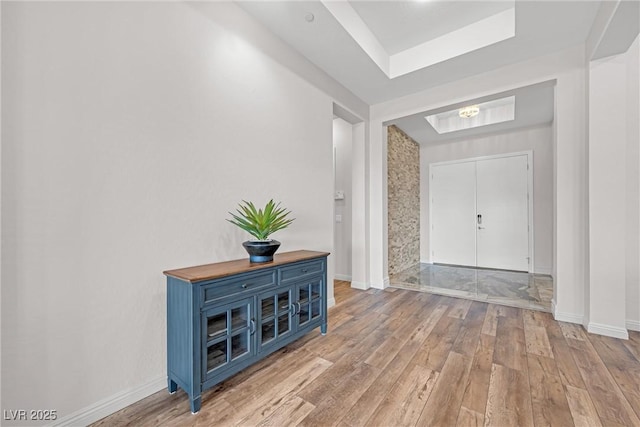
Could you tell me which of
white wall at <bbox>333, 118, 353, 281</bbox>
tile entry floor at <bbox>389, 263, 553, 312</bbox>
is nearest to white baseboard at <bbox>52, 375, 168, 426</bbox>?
white wall at <bbox>333, 118, 353, 281</bbox>

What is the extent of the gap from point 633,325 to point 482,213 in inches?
118

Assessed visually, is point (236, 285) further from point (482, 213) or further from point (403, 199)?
point (482, 213)

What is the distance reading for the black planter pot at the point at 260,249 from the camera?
1869mm

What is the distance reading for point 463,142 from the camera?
5.44 m

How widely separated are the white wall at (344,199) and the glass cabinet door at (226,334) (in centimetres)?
277

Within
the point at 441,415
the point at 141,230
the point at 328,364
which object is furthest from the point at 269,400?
the point at 141,230

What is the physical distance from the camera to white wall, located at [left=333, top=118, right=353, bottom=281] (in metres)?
4.32

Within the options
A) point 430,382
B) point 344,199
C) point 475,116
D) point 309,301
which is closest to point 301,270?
point 309,301

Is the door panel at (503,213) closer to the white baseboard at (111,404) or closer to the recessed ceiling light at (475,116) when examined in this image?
the recessed ceiling light at (475,116)

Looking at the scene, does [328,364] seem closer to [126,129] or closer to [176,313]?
[176,313]

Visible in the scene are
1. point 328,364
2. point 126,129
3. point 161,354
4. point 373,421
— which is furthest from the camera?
point 328,364

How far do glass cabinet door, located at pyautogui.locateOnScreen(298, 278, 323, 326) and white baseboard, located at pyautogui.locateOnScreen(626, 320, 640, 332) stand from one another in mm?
2997

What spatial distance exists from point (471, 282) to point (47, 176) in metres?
4.95

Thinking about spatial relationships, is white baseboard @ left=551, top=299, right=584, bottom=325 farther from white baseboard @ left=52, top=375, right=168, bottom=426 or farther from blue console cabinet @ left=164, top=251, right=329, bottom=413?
white baseboard @ left=52, top=375, right=168, bottom=426
